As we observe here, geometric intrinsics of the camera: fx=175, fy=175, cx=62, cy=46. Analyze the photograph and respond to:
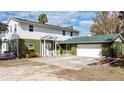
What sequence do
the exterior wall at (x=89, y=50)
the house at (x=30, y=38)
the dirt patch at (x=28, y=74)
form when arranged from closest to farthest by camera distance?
1. the dirt patch at (x=28, y=74)
2. the house at (x=30, y=38)
3. the exterior wall at (x=89, y=50)

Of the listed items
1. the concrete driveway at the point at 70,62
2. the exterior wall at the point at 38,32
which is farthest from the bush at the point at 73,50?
the concrete driveway at the point at 70,62

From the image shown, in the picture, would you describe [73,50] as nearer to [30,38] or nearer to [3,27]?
[30,38]

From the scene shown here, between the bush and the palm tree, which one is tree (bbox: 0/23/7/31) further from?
the bush

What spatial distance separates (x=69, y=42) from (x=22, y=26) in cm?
848

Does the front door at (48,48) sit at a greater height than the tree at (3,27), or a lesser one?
lesser

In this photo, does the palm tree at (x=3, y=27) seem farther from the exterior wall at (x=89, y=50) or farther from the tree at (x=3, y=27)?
the exterior wall at (x=89, y=50)

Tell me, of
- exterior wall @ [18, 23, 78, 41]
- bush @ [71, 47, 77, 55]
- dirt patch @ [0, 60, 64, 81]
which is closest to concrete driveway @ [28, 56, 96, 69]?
dirt patch @ [0, 60, 64, 81]

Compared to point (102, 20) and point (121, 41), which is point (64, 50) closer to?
point (121, 41)

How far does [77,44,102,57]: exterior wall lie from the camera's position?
83.2ft

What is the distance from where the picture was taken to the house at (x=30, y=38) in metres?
23.6

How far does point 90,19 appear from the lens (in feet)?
Result: 139

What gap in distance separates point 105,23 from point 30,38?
845 inches

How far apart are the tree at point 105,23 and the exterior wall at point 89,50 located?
14.8 meters
